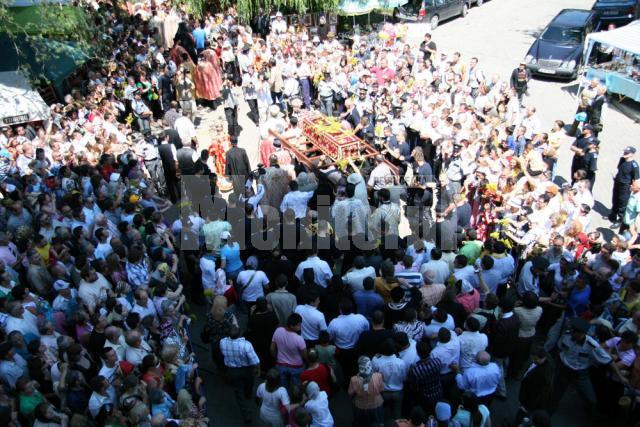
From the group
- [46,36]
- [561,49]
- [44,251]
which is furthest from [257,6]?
[44,251]

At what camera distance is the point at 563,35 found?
55.2 feet

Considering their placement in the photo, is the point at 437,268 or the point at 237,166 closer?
the point at 437,268

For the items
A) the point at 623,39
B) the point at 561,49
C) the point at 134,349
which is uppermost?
the point at 623,39

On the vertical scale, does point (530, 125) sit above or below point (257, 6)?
below

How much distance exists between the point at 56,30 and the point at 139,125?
2.71 meters

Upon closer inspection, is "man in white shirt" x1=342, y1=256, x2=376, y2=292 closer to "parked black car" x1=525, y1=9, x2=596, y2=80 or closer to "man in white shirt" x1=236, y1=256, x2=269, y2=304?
"man in white shirt" x1=236, y1=256, x2=269, y2=304

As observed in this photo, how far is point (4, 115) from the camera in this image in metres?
11.1

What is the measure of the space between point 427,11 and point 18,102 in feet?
50.3

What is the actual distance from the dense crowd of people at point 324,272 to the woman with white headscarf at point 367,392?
3cm

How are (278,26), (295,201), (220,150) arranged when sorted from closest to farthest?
(295,201) → (220,150) → (278,26)

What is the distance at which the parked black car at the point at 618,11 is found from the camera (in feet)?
61.2

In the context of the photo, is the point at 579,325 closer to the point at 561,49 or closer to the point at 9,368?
the point at 9,368

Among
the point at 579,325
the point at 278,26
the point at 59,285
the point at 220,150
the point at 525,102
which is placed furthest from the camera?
the point at 278,26

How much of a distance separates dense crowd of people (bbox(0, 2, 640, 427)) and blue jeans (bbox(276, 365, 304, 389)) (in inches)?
0.9
